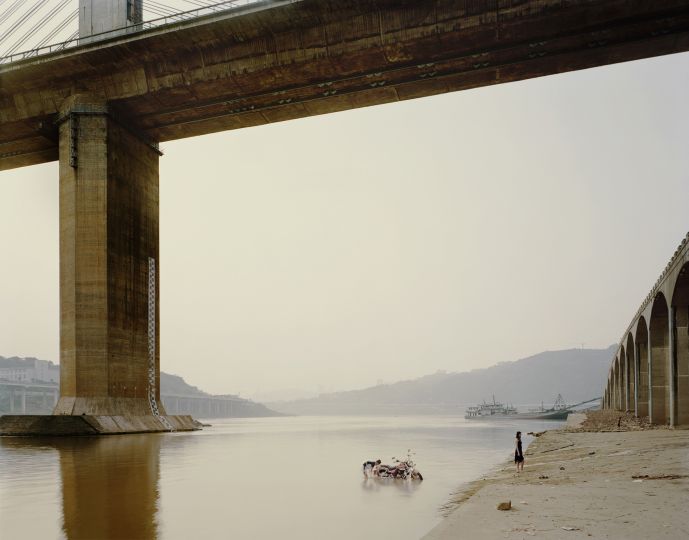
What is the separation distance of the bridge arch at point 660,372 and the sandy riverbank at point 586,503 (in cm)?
2453

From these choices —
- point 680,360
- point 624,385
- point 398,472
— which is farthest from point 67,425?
point 624,385

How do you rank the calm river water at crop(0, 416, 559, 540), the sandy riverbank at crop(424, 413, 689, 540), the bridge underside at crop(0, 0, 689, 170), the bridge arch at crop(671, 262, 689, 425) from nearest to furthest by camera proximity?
1. the sandy riverbank at crop(424, 413, 689, 540)
2. the calm river water at crop(0, 416, 559, 540)
3. the bridge arch at crop(671, 262, 689, 425)
4. the bridge underside at crop(0, 0, 689, 170)

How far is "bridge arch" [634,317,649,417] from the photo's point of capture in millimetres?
59844

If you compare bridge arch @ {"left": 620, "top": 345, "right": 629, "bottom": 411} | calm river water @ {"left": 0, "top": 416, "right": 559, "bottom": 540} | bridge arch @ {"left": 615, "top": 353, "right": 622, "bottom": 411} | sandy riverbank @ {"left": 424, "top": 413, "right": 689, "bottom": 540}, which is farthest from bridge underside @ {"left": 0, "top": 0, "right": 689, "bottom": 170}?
bridge arch @ {"left": 615, "top": 353, "right": 622, "bottom": 411}

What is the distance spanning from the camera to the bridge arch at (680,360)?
37.9 metres

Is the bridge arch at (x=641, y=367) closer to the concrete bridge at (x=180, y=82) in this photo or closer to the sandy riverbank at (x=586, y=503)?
the concrete bridge at (x=180, y=82)

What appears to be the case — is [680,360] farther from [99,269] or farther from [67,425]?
[67,425]

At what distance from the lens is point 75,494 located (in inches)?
667

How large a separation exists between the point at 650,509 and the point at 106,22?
47.6 meters

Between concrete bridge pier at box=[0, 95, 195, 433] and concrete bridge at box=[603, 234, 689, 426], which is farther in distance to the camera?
concrete bridge pier at box=[0, 95, 195, 433]

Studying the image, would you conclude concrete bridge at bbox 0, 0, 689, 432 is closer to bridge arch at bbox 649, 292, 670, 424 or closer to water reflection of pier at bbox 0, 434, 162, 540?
water reflection of pier at bbox 0, 434, 162, 540

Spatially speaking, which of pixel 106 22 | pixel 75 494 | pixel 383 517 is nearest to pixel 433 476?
pixel 383 517

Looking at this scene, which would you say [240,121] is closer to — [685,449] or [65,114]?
[65,114]

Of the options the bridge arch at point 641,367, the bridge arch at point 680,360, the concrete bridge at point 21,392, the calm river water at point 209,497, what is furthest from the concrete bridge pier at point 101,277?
the concrete bridge at point 21,392
